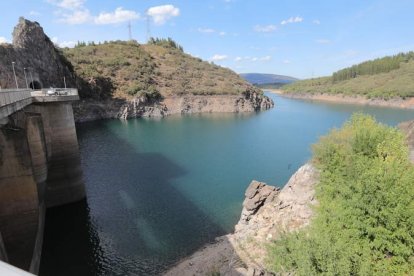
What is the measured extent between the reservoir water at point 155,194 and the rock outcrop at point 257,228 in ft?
6.19

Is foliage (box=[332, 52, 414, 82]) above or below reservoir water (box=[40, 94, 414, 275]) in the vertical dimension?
above

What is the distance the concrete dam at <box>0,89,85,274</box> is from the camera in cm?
1855

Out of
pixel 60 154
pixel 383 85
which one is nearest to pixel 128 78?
pixel 60 154

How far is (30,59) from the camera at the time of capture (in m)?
62.6

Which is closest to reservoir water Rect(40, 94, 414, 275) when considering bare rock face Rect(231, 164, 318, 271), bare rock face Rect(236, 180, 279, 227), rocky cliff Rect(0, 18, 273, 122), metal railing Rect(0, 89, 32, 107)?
bare rock face Rect(236, 180, 279, 227)

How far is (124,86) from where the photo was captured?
9712 cm

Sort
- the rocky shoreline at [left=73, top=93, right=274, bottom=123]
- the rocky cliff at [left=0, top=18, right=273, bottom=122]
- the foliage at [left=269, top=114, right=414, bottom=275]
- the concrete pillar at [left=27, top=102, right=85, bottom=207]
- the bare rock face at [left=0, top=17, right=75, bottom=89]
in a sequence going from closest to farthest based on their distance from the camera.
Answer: the foliage at [left=269, top=114, right=414, bottom=275] → the concrete pillar at [left=27, top=102, right=85, bottom=207] → the bare rock face at [left=0, top=17, right=75, bottom=89] → the rocky cliff at [left=0, top=18, right=273, bottom=122] → the rocky shoreline at [left=73, top=93, right=274, bottom=123]

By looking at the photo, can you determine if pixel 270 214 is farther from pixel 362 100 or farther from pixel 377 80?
pixel 377 80

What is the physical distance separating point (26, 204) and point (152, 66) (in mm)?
99491

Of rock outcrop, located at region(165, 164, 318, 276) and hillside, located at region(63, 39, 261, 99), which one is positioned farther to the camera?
hillside, located at region(63, 39, 261, 99)

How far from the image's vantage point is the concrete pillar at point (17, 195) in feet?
60.9

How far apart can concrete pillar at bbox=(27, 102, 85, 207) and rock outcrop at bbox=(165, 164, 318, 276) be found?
560 inches

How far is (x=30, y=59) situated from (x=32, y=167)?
51.5 m

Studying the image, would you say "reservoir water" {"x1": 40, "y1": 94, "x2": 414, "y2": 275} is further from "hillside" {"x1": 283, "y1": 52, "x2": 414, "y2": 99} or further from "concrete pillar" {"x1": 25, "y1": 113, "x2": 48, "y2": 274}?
"hillside" {"x1": 283, "y1": 52, "x2": 414, "y2": 99}
